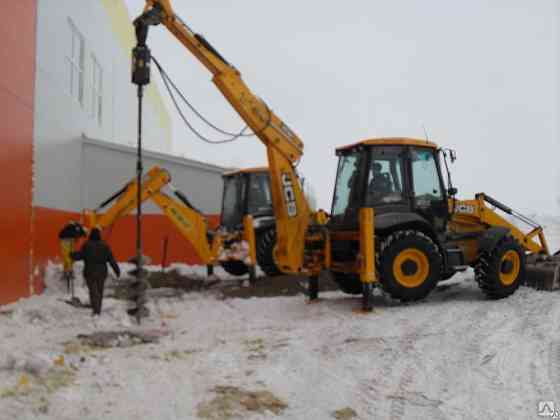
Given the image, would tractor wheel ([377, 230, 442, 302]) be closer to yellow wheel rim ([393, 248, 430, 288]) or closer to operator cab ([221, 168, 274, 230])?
yellow wheel rim ([393, 248, 430, 288])

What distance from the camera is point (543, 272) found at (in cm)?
1045

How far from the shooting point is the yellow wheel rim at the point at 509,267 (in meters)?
9.75

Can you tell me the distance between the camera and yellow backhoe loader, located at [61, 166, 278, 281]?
1211cm

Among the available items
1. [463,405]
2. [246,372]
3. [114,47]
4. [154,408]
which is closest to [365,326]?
[246,372]

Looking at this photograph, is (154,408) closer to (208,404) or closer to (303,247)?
(208,404)

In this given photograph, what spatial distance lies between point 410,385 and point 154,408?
6.94 ft

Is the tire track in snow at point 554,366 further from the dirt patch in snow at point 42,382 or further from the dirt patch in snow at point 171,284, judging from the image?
the dirt patch in snow at point 171,284

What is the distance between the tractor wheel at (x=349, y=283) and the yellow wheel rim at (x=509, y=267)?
232cm

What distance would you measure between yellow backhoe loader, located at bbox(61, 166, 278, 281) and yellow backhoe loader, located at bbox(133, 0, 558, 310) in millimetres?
2773

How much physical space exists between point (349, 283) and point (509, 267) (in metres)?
2.61

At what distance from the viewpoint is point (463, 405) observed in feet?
15.0

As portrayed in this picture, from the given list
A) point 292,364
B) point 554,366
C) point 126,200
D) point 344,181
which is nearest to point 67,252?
point 126,200

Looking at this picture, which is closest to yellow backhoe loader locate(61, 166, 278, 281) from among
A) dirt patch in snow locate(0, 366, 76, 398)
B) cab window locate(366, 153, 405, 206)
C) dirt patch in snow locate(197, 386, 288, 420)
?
cab window locate(366, 153, 405, 206)

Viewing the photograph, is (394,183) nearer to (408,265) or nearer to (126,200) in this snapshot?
(408,265)
